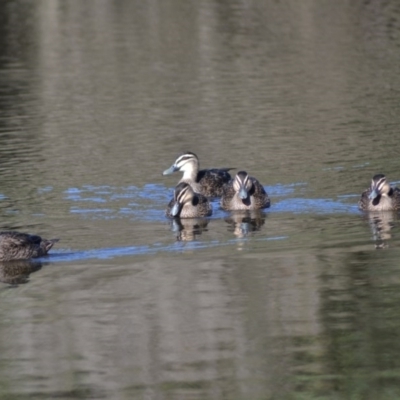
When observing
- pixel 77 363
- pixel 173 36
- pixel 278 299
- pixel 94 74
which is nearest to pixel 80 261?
pixel 278 299

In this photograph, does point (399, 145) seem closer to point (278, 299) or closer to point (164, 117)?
point (164, 117)

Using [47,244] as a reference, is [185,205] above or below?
above

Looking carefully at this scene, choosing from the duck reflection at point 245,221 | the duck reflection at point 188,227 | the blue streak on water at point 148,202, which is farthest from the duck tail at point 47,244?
the duck reflection at point 245,221

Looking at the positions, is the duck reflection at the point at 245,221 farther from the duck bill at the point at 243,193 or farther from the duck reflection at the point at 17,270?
the duck reflection at the point at 17,270

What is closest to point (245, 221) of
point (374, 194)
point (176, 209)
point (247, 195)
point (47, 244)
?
point (247, 195)

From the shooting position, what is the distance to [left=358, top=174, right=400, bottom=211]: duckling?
57.5ft

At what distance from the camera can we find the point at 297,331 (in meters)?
11.7

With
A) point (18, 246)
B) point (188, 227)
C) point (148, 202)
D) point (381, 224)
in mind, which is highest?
point (148, 202)

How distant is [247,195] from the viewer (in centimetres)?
1806

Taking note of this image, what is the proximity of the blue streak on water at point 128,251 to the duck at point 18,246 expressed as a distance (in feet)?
0.49

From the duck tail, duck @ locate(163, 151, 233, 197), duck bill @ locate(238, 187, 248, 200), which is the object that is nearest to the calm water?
the duck tail

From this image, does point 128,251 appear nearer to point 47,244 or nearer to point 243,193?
point 47,244

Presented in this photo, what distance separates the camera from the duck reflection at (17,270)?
47.5 feet

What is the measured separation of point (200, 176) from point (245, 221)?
2956mm
